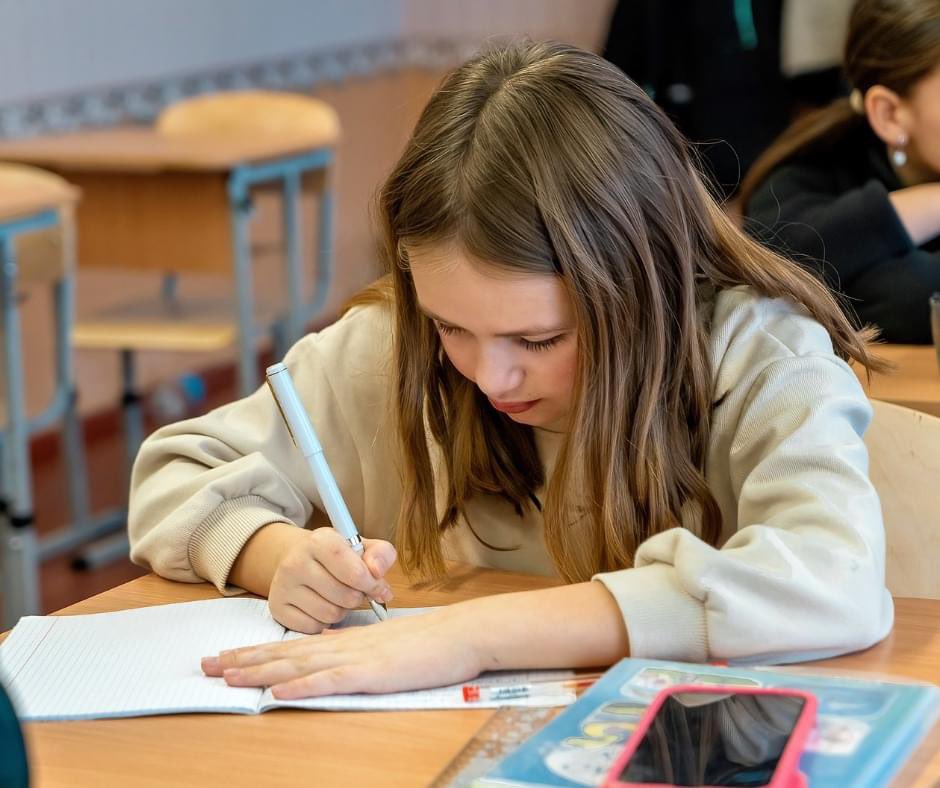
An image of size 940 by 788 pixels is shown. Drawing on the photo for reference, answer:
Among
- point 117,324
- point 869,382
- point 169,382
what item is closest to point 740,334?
point 869,382

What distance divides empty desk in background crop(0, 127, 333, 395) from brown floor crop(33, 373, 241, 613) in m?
0.58

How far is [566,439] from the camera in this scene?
1.17m

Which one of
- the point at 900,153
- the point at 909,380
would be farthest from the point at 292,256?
the point at 909,380

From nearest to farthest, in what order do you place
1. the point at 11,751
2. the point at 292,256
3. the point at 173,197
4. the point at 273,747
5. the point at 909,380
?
the point at 11,751
the point at 273,747
the point at 909,380
the point at 173,197
the point at 292,256

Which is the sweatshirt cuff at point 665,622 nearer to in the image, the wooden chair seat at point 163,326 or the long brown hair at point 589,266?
the long brown hair at point 589,266

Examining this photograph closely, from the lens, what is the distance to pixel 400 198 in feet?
3.85

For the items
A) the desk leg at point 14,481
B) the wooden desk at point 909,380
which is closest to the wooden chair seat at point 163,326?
the desk leg at point 14,481

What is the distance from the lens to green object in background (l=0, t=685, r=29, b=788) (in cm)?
61

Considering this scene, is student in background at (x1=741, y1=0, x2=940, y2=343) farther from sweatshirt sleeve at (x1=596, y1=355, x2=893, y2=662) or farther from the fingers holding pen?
the fingers holding pen

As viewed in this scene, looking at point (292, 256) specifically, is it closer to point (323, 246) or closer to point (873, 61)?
point (323, 246)

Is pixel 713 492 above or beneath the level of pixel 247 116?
above

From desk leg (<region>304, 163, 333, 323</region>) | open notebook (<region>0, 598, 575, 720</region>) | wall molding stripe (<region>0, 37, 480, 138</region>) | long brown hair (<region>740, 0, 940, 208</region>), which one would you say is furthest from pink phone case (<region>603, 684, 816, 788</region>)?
wall molding stripe (<region>0, 37, 480, 138</region>)

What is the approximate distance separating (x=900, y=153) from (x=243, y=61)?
3.40 m

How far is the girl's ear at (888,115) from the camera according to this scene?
6.61ft
